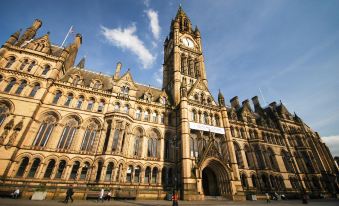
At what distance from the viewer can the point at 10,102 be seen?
2180 cm

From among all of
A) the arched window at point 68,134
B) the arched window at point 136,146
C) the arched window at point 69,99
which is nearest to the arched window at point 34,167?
the arched window at point 68,134

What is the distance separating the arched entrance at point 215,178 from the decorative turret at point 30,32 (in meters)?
35.1

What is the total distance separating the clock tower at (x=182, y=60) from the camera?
37156mm

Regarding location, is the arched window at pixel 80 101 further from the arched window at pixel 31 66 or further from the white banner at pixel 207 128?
the white banner at pixel 207 128

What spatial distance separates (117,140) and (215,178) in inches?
675

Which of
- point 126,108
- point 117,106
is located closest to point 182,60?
point 126,108

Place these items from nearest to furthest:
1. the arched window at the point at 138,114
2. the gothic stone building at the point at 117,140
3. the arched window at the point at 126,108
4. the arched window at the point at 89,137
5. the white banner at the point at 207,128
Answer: the gothic stone building at the point at 117,140
the arched window at the point at 89,137
the arched window at the point at 126,108
the white banner at the point at 207,128
the arched window at the point at 138,114

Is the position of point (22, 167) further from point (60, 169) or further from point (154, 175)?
point (154, 175)

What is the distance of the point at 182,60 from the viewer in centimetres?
4178

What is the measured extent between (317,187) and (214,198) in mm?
29858

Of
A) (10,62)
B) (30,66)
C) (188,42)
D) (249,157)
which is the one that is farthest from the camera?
(188,42)

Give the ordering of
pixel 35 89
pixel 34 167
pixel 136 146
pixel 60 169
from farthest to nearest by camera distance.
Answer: pixel 136 146 < pixel 35 89 < pixel 60 169 < pixel 34 167

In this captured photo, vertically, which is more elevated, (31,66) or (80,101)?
(31,66)

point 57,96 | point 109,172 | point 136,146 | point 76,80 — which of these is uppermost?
point 76,80
